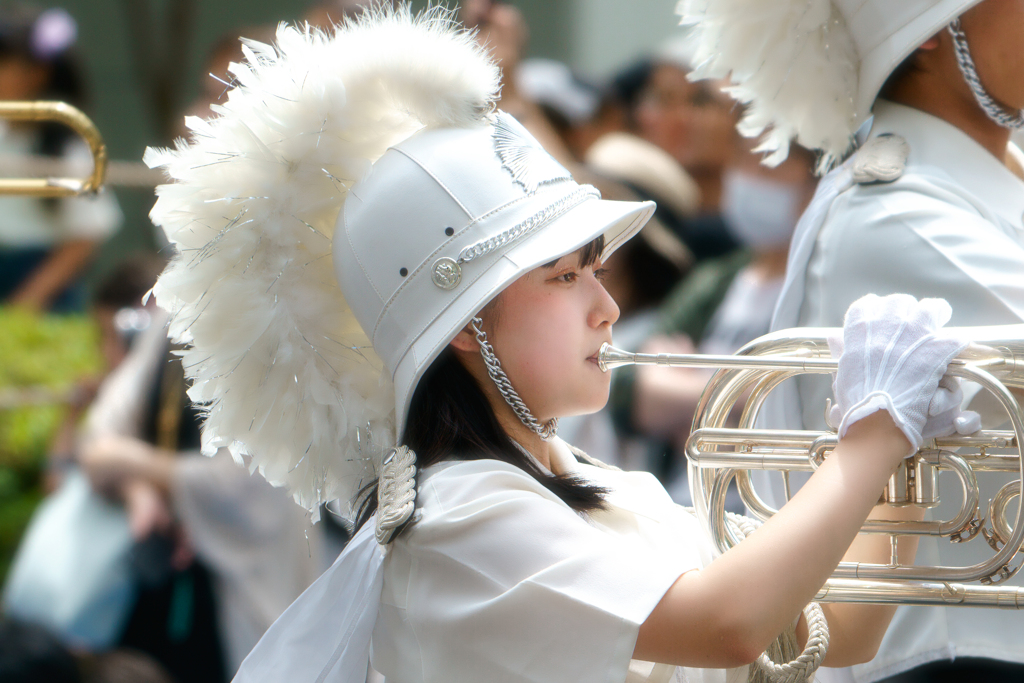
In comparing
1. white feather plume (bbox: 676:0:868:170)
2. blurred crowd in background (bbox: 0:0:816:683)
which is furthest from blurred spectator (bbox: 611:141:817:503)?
white feather plume (bbox: 676:0:868:170)

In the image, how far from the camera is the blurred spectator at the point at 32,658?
2.43 m

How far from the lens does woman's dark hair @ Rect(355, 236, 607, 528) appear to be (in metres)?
1.88

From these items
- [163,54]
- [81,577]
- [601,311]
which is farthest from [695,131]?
[163,54]

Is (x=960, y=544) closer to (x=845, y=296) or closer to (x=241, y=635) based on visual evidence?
(x=845, y=296)

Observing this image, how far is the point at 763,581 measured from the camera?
1605 millimetres

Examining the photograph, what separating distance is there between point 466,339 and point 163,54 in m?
8.10

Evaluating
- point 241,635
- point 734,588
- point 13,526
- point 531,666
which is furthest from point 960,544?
point 13,526

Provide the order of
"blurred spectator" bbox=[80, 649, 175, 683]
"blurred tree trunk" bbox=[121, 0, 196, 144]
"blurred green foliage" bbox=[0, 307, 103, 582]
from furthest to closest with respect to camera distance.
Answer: "blurred tree trunk" bbox=[121, 0, 196, 144], "blurred green foliage" bbox=[0, 307, 103, 582], "blurred spectator" bbox=[80, 649, 175, 683]

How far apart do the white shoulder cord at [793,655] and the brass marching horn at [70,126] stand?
1.54 metres

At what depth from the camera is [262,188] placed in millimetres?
1932

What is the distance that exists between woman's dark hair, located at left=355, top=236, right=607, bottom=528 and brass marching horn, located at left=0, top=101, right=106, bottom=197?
38.6 inches

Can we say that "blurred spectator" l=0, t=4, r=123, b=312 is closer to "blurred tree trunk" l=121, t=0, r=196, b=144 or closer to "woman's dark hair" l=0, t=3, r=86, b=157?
"woman's dark hair" l=0, t=3, r=86, b=157

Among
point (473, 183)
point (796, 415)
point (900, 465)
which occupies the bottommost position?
point (796, 415)

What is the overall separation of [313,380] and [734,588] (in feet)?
2.64
